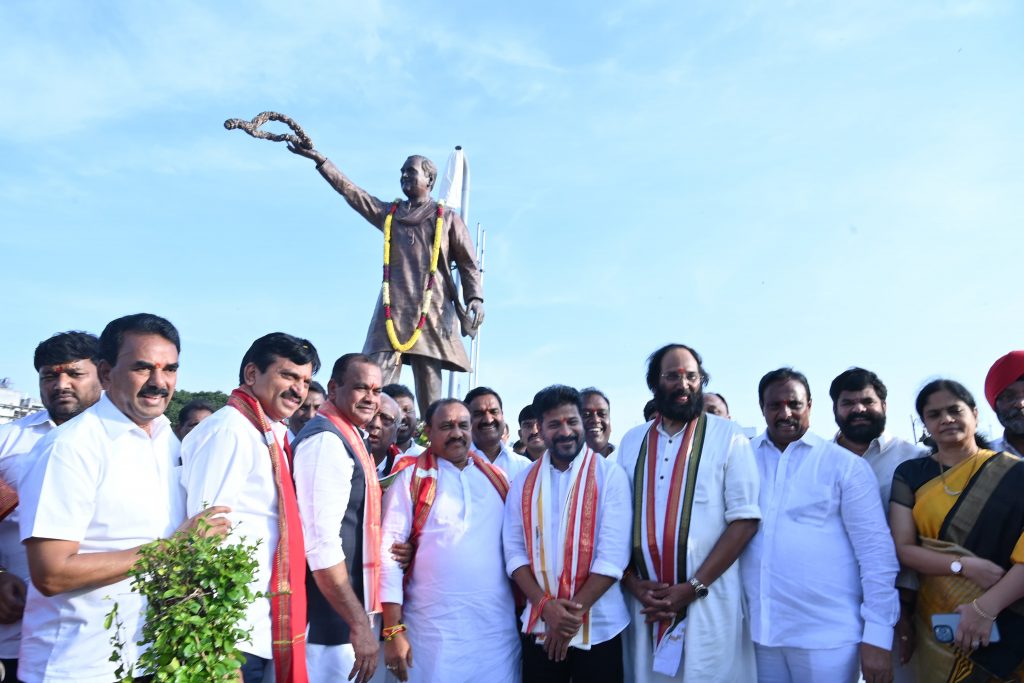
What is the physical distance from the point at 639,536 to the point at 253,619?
6.33ft

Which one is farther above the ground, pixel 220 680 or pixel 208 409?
pixel 208 409

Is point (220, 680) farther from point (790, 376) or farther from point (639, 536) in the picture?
point (790, 376)

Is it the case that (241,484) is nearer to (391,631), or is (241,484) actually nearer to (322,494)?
(322,494)

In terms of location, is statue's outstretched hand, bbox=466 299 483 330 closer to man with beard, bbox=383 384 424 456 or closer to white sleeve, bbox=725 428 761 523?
man with beard, bbox=383 384 424 456

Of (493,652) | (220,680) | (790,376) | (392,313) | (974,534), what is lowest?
(493,652)

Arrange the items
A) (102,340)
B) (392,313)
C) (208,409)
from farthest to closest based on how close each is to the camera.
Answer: (392,313), (208,409), (102,340)

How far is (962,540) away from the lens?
3861mm

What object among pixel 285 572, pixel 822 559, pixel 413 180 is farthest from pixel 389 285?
pixel 822 559

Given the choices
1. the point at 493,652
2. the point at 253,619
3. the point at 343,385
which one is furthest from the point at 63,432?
the point at 493,652

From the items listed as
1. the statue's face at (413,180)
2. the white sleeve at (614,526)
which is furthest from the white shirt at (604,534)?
the statue's face at (413,180)

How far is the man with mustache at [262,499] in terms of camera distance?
10.8 ft

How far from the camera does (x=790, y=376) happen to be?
14.5ft

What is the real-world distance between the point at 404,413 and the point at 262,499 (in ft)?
10.2

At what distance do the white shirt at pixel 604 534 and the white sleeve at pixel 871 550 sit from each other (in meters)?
1.10
